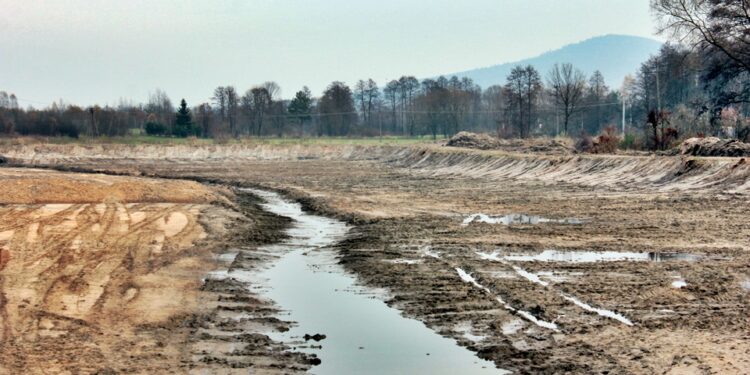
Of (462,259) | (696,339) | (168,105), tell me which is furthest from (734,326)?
(168,105)

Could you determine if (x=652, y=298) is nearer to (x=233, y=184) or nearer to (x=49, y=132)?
(x=233, y=184)

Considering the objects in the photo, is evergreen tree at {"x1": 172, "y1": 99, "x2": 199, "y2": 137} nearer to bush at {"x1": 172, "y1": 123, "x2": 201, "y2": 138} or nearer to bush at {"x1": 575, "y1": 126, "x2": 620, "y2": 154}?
bush at {"x1": 172, "y1": 123, "x2": 201, "y2": 138}

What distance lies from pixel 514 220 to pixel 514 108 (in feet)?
227

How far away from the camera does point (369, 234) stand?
1833 cm

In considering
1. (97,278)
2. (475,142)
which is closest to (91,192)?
(97,278)

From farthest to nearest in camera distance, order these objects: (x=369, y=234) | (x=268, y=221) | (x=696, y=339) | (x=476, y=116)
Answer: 1. (x=476, y=116)
2. (x=268, y=221)
3. (x=369, y=234)
4. (x=696, y=339)

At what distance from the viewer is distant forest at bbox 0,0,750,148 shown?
4034cm

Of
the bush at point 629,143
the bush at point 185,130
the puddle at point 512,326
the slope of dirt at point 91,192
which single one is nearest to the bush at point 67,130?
the bush at point 185,130

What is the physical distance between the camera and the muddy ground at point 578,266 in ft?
27.7

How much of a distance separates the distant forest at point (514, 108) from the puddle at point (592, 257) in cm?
2702

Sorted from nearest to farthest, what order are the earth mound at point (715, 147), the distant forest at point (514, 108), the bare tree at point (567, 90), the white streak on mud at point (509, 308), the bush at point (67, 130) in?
the white streak on mud at point (509, 308), the earth mound at point (715, 147), the distant forest at point (514, 108), the bare tree at point (567, 90), the bush at point (67, 130)

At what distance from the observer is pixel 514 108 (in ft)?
287

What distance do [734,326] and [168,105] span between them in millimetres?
136879

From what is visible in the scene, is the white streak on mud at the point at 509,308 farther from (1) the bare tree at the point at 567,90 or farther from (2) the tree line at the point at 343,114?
(2) the tree line at the point at 343,114
